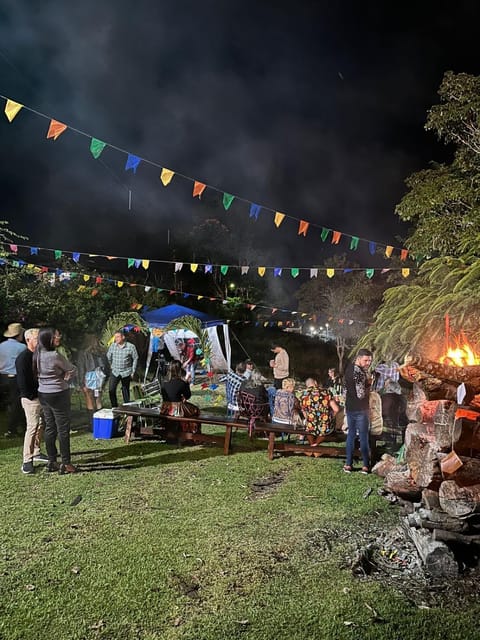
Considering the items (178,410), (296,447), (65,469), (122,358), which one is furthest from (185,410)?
(122,358)

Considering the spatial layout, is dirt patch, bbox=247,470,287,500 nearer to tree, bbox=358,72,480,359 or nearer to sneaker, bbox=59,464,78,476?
tree, bbox=358,72,480,359

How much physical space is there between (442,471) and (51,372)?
4337mm

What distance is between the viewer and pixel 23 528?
4031 mm

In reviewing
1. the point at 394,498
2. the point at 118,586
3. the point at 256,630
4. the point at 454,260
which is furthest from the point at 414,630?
the point at 454,260

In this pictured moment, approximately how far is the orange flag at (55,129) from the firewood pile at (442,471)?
4.94m

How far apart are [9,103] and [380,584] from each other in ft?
19.8

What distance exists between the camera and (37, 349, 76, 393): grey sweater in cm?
543

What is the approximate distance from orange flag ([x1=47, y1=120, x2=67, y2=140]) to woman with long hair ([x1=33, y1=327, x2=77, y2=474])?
244cm

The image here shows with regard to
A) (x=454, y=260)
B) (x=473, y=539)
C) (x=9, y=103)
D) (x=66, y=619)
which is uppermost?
(x=9, y=103)

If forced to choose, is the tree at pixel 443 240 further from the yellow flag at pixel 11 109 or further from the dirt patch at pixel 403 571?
the yellow flag at pixel 11 109

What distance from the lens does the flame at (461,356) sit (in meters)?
4.33

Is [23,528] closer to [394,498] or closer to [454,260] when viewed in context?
[394,498]

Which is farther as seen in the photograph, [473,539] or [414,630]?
[473,539]

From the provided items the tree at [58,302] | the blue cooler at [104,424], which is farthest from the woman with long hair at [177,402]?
the tree at [58,302]
